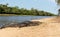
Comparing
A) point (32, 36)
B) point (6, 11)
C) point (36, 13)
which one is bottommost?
point (36, 13)

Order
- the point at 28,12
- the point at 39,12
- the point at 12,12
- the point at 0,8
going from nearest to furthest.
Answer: the point at 0,8 < the point at 12,12 < the point at 28,12 < the point at 39,12

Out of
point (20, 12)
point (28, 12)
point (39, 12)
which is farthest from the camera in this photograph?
point (39, 12)

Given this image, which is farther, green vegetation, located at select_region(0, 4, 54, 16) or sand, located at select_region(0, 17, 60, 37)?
green vegetation, located at select_region(0, 4, 54, 16)

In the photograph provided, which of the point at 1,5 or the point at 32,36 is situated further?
the point at 1,5

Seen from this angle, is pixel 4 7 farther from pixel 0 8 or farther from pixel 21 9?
pixel 21 9

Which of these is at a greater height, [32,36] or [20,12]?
[32,36]

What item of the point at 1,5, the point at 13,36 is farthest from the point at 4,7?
the point at 13,36

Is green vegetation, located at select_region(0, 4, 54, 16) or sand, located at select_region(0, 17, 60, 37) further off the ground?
sand, located at select_region(0, 17, 60, 37)

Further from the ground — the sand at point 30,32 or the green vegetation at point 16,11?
the sand at point 30,32

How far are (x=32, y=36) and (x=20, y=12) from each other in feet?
462

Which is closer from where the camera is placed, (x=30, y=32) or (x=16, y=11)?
(x=30, y=32)

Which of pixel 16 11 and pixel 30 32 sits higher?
pixel 30 32

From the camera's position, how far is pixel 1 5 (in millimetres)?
136375

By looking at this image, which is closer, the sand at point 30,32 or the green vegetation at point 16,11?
the sand at point 30,32
